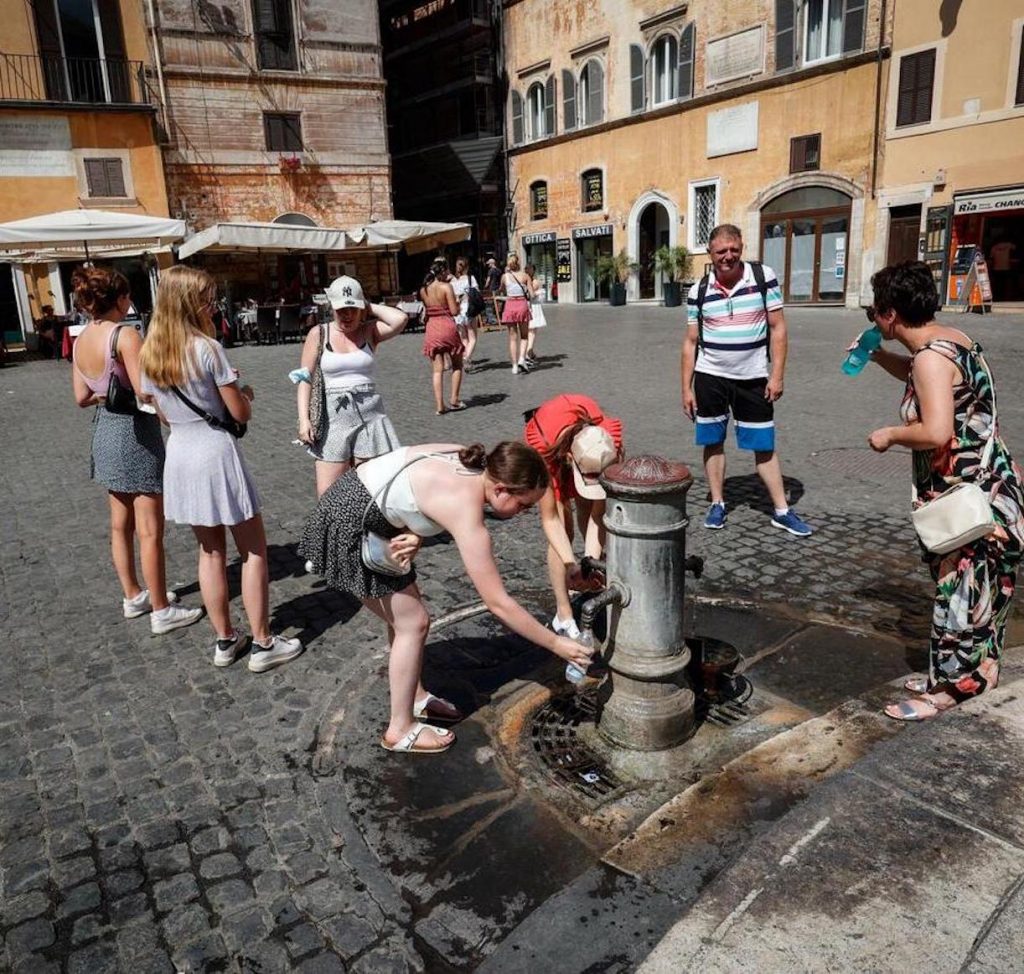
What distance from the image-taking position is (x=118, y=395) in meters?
4.20

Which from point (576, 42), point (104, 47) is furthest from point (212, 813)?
point (576, 42)

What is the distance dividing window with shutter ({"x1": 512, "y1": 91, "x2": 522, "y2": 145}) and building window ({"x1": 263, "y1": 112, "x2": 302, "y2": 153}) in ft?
31.8

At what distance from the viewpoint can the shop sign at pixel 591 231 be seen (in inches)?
1184

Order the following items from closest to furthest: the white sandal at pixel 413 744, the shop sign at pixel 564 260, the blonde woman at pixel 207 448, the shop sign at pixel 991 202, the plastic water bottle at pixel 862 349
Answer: the white sandal at pixel 413 744
the plastic water bottle at pixel 862 349
the blonde woman at pixel 207 448
the shop sign at pixel 991 202
the shop sign at pixel 564 260

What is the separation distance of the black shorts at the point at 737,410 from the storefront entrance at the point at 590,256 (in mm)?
25663

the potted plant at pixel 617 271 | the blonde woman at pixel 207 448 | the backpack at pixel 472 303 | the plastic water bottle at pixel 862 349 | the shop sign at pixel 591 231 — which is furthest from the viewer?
the shop sign at pixel 591 231

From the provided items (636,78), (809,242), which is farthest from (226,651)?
(636,78)

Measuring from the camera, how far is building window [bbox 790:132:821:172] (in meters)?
23.5

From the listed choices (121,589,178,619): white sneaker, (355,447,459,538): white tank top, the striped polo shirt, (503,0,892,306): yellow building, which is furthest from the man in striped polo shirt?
(503,0,892,306): yellow building

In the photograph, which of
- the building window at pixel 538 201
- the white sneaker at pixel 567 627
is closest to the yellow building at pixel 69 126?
the building window at pixel 538 201

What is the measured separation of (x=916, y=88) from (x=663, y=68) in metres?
9.01

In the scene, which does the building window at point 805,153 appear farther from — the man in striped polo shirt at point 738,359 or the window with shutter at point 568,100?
the man in striped polo shirt at point 738,359

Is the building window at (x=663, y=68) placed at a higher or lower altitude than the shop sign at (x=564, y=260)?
higher

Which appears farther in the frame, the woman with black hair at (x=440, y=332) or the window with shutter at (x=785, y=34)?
the window with shutter at (x=785, y=34)
